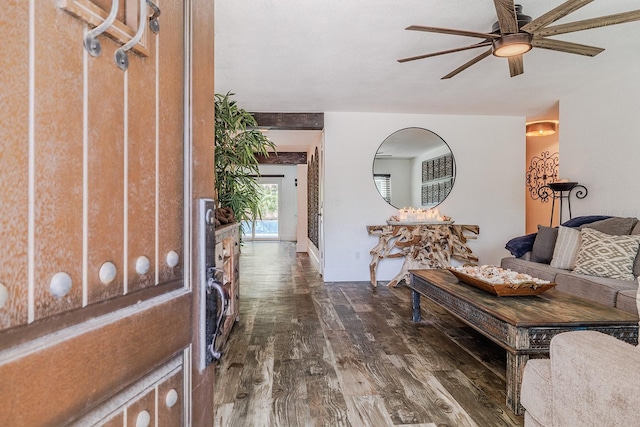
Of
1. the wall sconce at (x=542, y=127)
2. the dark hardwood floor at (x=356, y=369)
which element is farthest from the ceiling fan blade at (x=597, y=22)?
the wall sconce at (x=542, y=127)

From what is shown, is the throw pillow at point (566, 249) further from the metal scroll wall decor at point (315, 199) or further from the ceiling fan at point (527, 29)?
the metal scroll wall decor at point (315, 199)

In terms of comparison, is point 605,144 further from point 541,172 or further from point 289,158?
point 289,158

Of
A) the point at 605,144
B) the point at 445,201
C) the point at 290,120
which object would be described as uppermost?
the point at 290,120

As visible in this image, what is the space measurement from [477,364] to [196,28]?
2.56 meters

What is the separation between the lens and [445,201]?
18.4 ft

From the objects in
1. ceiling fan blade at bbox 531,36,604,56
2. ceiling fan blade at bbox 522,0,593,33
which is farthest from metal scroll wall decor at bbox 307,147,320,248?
ceiling fan blade at bbox 522,0,593,33

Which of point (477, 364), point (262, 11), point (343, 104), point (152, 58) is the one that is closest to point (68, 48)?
point (152, 58)

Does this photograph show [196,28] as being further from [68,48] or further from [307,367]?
[307,367]

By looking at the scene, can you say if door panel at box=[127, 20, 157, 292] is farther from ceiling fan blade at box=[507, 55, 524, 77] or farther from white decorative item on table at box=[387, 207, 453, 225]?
white decorative item on table at box=[387, 207, 453, 225]

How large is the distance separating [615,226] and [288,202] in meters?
9.19

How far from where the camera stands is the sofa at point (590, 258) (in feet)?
9.43

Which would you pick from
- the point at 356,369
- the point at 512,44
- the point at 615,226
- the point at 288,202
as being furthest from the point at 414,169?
the point at 288,202

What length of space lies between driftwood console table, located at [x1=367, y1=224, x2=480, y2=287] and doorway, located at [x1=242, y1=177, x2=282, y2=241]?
23.0ft

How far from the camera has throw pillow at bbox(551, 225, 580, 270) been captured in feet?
11.6
